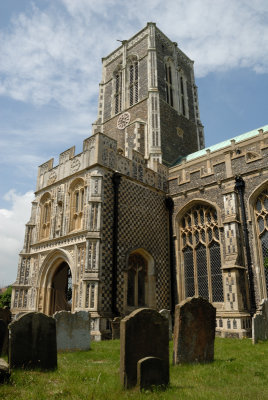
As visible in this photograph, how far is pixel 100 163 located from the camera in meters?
14.3

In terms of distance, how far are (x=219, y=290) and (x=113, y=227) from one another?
18.0 ft

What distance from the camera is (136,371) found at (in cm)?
473

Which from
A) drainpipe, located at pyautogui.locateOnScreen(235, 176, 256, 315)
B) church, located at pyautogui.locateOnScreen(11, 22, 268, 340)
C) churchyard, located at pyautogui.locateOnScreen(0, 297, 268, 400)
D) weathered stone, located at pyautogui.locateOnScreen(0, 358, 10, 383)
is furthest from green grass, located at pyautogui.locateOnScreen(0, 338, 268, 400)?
drainpipe, located at pyautogui.locateOnScreen(235, 176, 256, 315)

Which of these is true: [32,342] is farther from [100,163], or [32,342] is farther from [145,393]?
[100,163]

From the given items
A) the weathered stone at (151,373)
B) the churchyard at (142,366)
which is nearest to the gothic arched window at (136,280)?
the churchyard at (142,366)

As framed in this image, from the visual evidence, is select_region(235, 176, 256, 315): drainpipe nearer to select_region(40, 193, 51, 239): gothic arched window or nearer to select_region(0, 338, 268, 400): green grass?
select_region(0, 338, 268, 400): green grass

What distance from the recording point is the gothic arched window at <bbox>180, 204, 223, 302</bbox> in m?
14.2

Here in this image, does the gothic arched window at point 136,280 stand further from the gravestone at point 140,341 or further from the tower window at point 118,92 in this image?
the tower window at point 118,92

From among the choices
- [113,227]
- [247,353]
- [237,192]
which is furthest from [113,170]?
[247,353]

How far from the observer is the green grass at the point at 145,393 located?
411 centimetres

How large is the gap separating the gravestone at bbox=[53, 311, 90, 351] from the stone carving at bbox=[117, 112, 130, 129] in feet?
55.8

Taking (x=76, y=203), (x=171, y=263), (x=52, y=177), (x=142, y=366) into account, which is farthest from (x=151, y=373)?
(x=52, y=177)

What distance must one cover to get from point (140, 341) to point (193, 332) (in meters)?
1.84

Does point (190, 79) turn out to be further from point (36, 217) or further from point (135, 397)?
point (135, 397)
